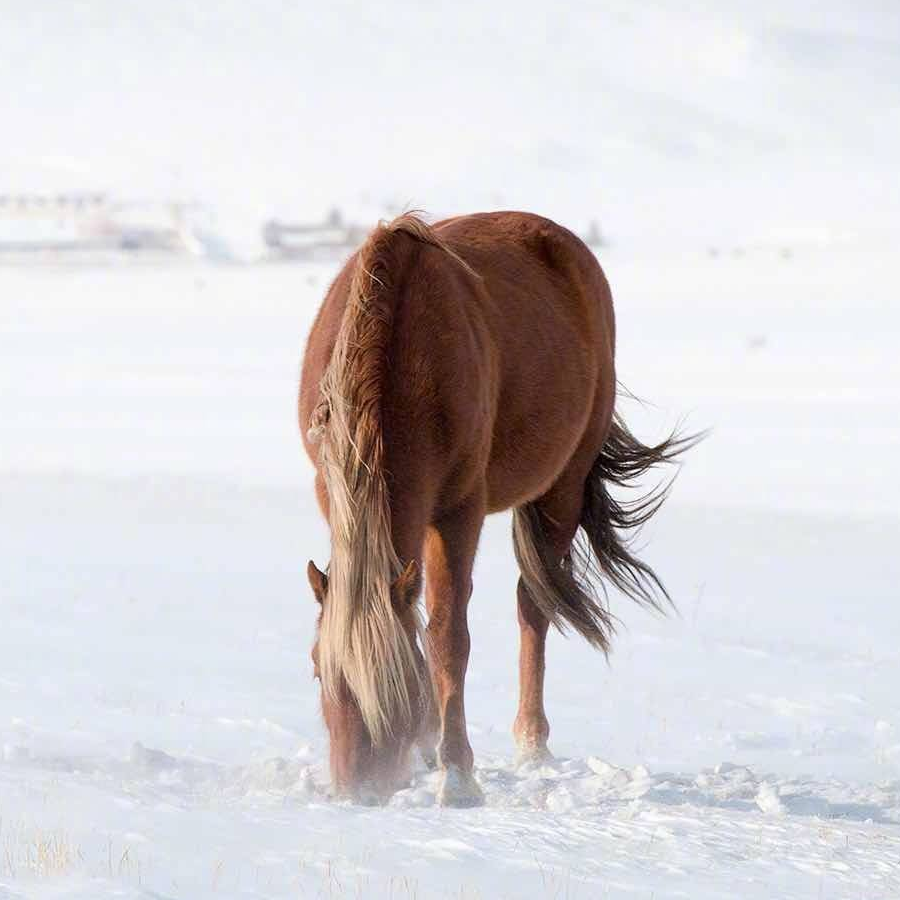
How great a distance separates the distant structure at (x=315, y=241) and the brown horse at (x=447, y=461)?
35.8m

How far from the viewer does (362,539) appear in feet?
12.5

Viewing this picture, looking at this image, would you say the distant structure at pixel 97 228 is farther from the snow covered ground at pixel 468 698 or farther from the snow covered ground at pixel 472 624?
the snow covered ground at pixel 468 698

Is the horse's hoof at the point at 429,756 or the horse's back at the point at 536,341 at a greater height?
the horse's back at the point at 536,341

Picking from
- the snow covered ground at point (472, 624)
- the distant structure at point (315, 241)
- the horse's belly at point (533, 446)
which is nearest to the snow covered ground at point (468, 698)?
the snow covered ground at point (472, 624)

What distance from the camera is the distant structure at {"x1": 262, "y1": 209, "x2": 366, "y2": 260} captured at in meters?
43.9

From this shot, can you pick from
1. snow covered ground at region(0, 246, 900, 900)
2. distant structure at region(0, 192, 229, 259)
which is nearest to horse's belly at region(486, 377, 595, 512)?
snow covered ground at region(0, 246, 900, 900)

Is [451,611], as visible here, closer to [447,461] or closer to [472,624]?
[447,461]

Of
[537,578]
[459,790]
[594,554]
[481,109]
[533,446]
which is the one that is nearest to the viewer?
[459,790]

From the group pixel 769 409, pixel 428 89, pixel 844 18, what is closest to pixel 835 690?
pixel 769 409

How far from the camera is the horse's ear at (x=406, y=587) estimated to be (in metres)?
3.80

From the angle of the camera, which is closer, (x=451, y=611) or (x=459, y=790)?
(x=459, y=790)

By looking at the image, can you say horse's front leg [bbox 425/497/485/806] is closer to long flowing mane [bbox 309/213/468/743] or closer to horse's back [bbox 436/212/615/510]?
horse's back [bbox 436/212/615/510]

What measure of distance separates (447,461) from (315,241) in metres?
46.9

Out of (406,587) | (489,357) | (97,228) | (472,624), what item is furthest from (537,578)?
(97,228)
